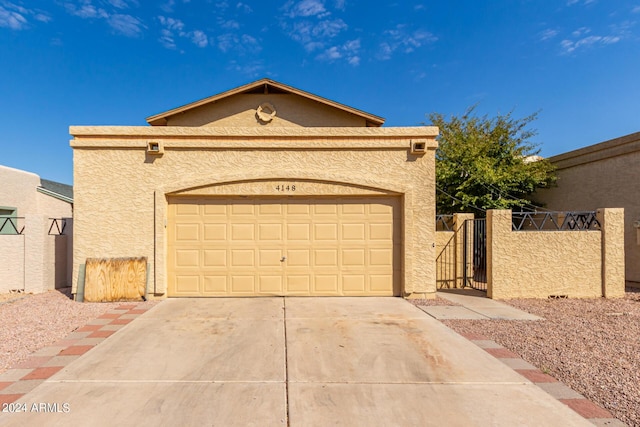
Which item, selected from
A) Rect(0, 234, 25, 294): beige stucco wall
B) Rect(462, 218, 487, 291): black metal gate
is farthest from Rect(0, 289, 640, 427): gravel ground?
Rect(462, 218, 487, 291): black metal gate

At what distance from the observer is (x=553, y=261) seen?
8.45 meters

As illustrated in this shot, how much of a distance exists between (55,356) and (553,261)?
35.3 feet

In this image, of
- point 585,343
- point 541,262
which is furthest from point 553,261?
point 585,343

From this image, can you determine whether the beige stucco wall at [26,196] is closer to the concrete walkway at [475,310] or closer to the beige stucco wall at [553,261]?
the concrete walkway at [475,310]

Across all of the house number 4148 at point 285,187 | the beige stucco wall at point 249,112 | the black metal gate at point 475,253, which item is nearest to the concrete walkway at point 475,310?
the black metal gate at point 475,253

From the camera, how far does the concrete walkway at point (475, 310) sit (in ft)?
22.2

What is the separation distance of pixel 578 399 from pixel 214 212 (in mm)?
7524

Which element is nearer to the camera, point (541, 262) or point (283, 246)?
point (283, 246)

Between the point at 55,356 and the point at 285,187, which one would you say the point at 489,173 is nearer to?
the point at 285,187

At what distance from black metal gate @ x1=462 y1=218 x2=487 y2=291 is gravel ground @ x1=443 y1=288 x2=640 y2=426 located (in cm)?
176

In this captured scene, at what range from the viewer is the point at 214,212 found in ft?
26.7

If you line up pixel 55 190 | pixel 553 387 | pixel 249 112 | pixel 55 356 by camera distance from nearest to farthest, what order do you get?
pixel 553 387
pixel 55 356
pixel 249 112
pixel 55 190

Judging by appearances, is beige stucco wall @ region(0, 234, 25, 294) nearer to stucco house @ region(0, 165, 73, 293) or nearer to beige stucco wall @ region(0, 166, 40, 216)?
stucco house @ region(0, 165, 73, 293)

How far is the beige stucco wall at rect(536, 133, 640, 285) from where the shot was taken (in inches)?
416
